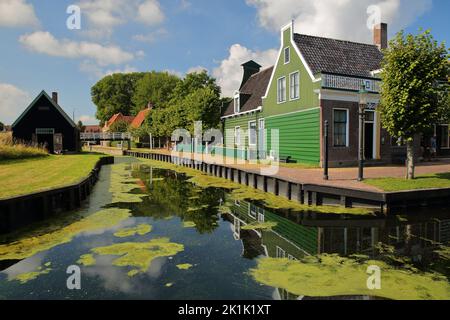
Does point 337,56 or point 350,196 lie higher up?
point 337,56

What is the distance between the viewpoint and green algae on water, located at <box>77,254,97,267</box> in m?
6.50

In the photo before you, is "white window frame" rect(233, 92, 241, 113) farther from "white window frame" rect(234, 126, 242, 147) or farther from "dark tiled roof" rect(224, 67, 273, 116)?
"white window frame" rect(234, 126, 242, 147)

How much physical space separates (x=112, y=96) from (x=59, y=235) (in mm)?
83105

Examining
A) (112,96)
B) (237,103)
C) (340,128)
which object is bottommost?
(340,128)

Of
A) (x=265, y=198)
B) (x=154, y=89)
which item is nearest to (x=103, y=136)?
(x=154, y=89)

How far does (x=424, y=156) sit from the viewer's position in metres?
21.0

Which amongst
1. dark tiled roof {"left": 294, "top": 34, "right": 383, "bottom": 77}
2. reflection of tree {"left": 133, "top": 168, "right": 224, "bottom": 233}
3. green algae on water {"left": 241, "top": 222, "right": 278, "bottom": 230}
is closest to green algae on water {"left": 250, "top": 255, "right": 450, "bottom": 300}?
green algae on water {"left": 241, "top": 222, "right": 278, "bottom": 230}

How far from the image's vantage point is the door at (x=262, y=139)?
23344mm

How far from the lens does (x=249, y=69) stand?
106 feet

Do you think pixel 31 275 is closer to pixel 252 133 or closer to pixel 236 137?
pixel 252 133

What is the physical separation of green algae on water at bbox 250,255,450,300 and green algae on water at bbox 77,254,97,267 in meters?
3.36

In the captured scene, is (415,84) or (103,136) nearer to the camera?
(415,84)
